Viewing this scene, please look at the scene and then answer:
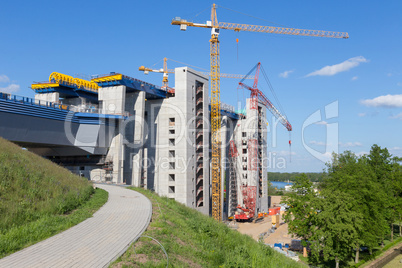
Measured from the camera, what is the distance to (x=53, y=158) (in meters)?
56.8

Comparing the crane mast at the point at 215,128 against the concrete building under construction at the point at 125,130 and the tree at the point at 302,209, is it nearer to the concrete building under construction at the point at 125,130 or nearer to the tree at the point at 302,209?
the concrete building under construction at the point at 125,130

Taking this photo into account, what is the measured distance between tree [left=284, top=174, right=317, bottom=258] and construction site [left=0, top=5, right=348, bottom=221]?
87.5 ft

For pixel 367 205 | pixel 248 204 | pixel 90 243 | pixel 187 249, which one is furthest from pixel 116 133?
pixel 248 204

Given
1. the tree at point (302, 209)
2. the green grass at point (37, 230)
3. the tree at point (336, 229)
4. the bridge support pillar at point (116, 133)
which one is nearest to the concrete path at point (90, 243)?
the green grass at point (37, 230)

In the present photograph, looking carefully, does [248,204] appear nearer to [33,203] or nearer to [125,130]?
[125,130]

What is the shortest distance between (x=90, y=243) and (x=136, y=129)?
44.8 metres

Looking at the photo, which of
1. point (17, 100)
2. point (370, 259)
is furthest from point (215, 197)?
point (17, 100)

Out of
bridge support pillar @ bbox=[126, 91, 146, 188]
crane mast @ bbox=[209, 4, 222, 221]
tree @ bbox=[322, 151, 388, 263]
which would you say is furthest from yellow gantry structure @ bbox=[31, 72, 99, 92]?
tree @ bbox=[322, 151, 388, 263]

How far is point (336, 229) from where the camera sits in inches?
1190

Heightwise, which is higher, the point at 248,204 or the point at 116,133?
the point at 116,133

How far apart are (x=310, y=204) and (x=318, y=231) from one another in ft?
12.5

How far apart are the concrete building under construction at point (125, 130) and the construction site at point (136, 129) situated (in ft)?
0.44

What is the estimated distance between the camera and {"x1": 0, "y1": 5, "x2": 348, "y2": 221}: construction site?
4578 cm

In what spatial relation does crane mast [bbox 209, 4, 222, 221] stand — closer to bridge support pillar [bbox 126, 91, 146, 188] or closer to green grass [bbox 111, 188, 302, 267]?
bridge support pillar [bbox 126, 91, 146, 188]
